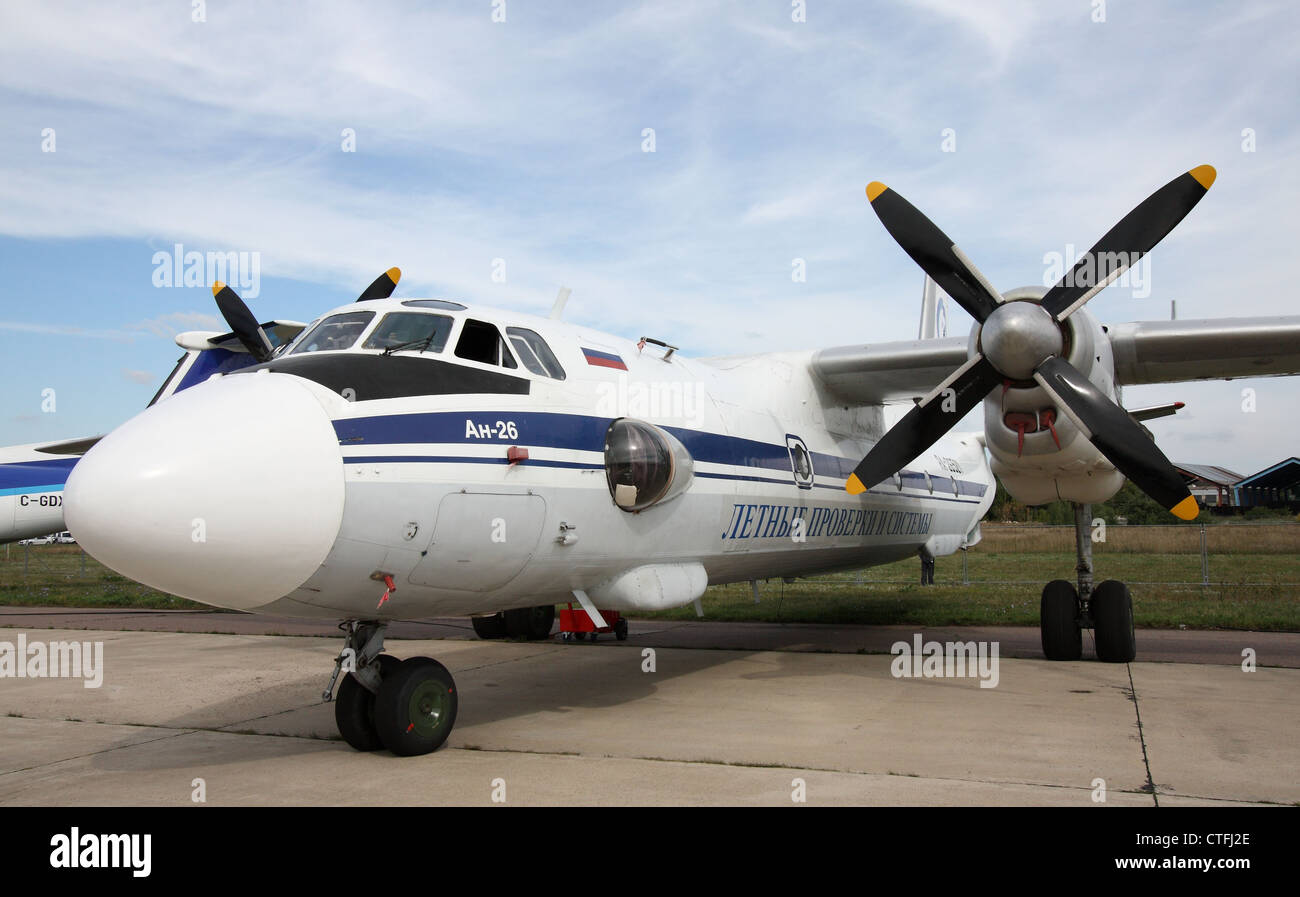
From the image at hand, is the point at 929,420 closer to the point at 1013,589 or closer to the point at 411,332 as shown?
the point at 411,332

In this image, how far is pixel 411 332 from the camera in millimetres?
6578

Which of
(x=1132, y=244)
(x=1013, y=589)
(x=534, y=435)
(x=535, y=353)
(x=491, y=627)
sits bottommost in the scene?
(x=1013, y=589)

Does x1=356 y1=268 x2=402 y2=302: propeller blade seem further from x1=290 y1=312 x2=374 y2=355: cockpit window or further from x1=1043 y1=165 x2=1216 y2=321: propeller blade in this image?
x1=1043 y1=165 x2=1216 y2=321: propeller blade

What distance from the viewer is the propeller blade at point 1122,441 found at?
8.53 m

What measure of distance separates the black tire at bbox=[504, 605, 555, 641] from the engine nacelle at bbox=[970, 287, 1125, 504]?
270 inches

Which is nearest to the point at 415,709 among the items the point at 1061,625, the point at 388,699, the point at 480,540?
the point at 388,699

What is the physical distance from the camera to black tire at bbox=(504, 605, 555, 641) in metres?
13.8

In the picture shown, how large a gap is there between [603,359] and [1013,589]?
50.0 feet

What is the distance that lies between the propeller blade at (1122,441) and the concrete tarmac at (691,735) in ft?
6.48

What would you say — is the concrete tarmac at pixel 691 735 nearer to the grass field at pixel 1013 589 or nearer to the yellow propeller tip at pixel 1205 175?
the grass field at pixel 1013 589

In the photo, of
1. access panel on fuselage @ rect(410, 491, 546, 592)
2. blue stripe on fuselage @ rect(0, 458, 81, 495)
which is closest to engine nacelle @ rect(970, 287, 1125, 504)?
access panel on fuselage @ rect(410, 491, 546, 592)
